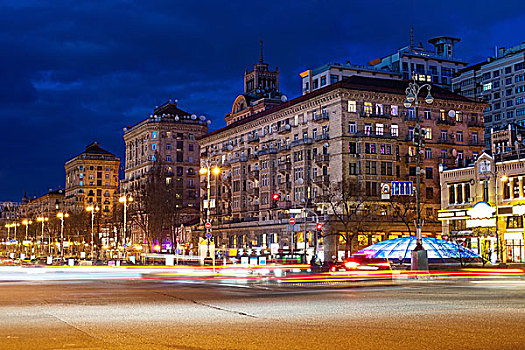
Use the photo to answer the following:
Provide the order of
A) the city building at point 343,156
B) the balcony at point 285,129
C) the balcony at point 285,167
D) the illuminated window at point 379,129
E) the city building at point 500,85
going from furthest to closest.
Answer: the city building at point 500,85
the balcony at point 285,129
the balcony at point 285,167
the illuminated window at point 379,129
the city building at point 343,156

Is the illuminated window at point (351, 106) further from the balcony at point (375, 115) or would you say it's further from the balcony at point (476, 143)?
the balcony at point (476, 143)

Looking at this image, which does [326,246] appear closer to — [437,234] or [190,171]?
[437,234]

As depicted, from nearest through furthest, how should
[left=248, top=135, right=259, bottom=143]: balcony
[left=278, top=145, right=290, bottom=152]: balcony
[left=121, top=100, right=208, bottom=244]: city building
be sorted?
1. [left=278, top=145, right=290, bottom=152]: balcony
2. [left=248, top=135, right=259, bottom=143]: balcony
3. [left=121, top=100, right=208, bottom=244]: city building

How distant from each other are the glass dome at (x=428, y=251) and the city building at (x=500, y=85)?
8257 centimetres

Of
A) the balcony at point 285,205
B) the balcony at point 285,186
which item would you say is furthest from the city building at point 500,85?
the balcony at point 285,205

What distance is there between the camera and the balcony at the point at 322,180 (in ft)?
323

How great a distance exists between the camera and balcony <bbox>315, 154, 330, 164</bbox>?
98875 millimetres

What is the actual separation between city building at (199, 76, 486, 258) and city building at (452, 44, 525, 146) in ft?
109

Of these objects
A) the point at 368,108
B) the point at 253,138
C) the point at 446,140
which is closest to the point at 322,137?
the point at 368,108

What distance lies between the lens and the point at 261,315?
64.4 feet

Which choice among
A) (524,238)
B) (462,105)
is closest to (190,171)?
(462,105)

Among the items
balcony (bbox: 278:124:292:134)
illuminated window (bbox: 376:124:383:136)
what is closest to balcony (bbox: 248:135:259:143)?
balcony (bbox: 278:124:292:134)

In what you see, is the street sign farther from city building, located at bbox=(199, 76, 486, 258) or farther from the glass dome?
city building, located at bbox=(199, 76, 486, 258)

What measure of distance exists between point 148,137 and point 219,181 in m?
42.5
